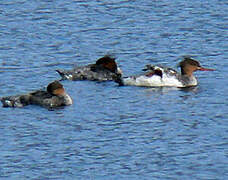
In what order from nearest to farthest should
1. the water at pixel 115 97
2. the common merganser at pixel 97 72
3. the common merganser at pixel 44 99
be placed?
the water at pixel 115 97 < the common merganser at pixel 44 99 < the common merganser at pixel 97 72

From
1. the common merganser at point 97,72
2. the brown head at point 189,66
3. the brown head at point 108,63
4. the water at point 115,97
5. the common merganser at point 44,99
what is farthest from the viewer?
the brown head at point 108,63

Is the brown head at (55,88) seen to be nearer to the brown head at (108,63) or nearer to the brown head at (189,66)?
the brown head at (108,63)

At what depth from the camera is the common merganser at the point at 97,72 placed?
23.5 m

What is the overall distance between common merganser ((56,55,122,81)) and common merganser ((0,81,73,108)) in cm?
164

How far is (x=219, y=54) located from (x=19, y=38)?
17.5ft

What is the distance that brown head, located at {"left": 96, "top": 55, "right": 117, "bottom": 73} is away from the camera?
23.9 metres

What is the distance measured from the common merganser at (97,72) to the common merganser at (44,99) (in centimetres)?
164

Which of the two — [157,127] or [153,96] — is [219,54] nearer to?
[153,96]

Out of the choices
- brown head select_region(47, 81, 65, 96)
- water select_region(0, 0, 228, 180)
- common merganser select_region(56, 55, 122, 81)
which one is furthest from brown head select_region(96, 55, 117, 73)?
brown head select_region(47, 81, 65, 96)

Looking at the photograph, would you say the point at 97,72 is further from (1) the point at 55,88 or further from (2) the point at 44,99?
(2) the point at 44,99

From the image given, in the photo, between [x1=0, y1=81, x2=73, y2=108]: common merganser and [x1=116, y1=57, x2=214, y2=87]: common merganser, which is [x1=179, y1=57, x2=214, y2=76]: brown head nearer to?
[x1=116, y1=57, x2=214, y2=87]: common merganser

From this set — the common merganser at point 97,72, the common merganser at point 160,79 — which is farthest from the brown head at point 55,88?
the common merganser at point 160,79

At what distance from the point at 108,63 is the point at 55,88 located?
8.60 ft

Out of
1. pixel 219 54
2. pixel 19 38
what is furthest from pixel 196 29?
pixel 19 38
